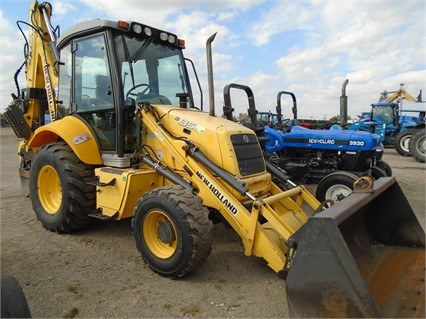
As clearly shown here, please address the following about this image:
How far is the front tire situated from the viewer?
141 inches

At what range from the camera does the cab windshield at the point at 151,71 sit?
4.85 meters

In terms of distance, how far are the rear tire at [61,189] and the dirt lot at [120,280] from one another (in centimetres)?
22

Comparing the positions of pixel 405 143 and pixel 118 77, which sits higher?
pixel 118 77

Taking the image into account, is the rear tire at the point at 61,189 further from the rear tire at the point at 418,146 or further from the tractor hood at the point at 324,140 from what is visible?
the rear tire at the point at 418,146

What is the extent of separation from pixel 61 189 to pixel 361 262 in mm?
3720

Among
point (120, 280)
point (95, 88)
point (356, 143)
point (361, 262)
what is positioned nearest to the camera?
point (361, 262)

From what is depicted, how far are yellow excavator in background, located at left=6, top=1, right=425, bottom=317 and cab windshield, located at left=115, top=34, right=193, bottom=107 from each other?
0.02 meters

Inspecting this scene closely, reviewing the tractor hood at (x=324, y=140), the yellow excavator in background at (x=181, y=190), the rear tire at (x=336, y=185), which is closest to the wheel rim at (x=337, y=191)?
the rear tire at (x=336, y=185)

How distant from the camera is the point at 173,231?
12.5 feet

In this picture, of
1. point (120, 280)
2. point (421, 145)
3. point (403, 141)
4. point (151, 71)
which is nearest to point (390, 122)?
point (403, 141)

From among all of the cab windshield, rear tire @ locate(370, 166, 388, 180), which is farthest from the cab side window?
rear tire @ locate(370, 166, 388, 180)

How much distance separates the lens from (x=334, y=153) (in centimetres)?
777

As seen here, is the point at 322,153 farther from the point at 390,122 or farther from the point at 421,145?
the point at 390,122

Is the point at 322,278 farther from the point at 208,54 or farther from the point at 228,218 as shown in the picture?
the point at 208,54
